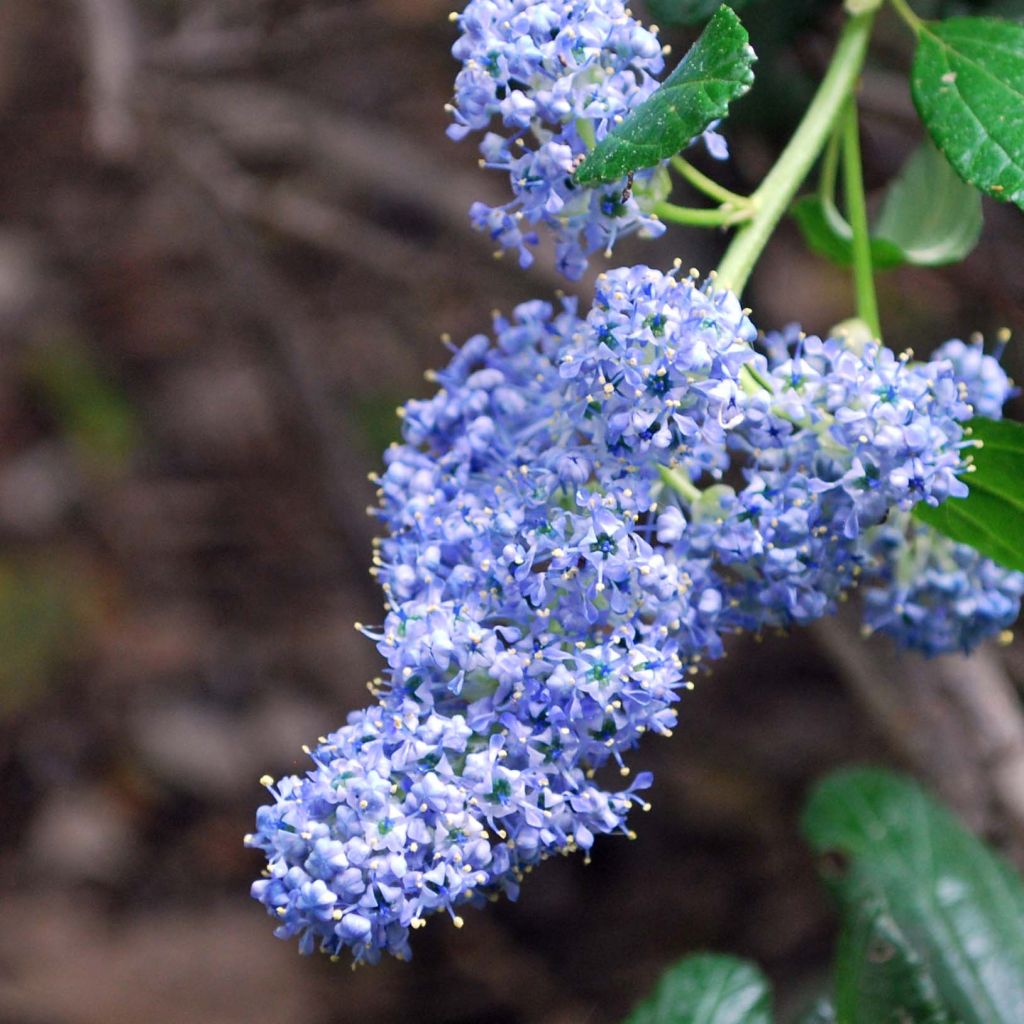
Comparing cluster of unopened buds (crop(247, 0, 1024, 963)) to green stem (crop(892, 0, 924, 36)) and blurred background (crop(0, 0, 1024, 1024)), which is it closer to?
green stem (crop(892, 0, 924, 36))

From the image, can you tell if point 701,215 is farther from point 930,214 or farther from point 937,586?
point 930,214

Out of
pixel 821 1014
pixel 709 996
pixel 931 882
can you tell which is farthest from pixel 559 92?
pixel 821 1014

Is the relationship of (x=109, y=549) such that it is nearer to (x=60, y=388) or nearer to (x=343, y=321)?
(x=60, y=388)

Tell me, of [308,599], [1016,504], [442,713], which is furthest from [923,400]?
[308,599]

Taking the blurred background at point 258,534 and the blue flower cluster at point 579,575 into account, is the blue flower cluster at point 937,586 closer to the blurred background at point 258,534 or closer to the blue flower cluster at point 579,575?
the blue flower cluster at point 579,575

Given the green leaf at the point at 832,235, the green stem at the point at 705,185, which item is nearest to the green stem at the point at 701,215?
the green stem at the point at 705,185

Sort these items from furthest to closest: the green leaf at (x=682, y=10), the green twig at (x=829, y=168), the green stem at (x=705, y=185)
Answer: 1. the green twig at (x=829, y=168)
2. the green leaf at (x=682, y=10)
3. the green stem at (x=705, y=185)
